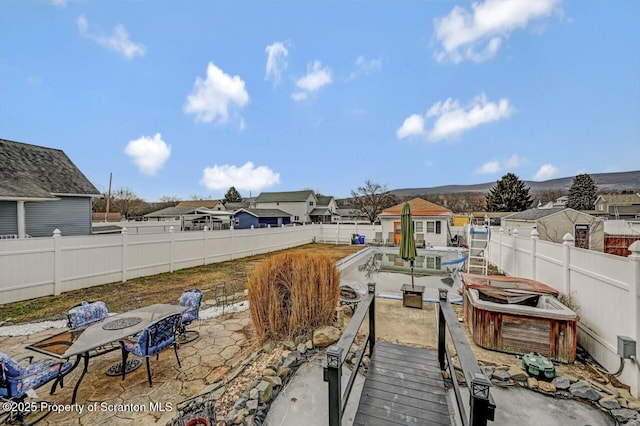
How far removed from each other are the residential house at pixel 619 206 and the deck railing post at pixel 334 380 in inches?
1113

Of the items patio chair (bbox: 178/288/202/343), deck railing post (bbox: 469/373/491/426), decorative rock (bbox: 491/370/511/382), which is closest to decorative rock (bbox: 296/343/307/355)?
patio chair (bbox: 178/288/202/343)

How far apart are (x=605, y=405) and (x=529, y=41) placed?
1222 centimetres

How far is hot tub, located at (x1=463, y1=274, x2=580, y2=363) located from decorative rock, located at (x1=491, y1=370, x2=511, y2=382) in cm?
80

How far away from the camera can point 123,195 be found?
4212 centimetres

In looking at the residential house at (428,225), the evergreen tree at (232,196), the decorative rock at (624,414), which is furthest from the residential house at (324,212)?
the decorative rock at (624,414)

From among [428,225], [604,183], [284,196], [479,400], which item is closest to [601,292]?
[479,400]

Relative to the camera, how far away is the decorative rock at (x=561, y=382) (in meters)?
3.03

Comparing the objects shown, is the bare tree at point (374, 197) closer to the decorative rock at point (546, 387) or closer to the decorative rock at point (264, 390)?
the decorative rock at point (546, 387)

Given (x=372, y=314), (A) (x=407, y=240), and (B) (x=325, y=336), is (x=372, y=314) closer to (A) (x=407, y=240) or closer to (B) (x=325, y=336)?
(B) (x=325, y=336)

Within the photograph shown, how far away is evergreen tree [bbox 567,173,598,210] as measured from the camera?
113 feet

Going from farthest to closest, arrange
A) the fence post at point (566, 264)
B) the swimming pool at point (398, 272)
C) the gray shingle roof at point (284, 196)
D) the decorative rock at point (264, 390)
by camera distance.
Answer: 1. the gray shingle roof at point (284, 196)
2. the swimming pool at point (398, 272)
3. the fence post at point (566, 264)
4. the decorative rock at point (264, 390)

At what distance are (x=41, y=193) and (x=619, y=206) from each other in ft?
132

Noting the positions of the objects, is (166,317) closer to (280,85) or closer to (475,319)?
(475,319)

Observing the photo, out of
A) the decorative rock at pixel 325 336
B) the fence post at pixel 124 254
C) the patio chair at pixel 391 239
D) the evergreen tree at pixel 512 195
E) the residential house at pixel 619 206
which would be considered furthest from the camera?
the evergreen tree at pixel 512 195
